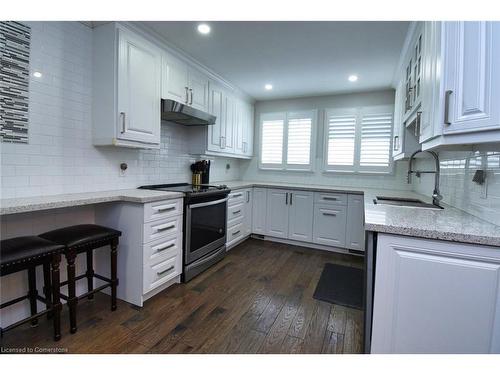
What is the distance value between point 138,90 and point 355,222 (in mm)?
3017

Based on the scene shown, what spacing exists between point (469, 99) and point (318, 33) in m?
1.62

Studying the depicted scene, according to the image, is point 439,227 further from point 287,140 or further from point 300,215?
point 287,140

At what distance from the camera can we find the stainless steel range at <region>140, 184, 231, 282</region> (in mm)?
2559

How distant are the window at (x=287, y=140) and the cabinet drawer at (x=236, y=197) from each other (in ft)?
3.74

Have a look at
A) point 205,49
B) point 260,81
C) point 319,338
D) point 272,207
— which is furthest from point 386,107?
point 319,338

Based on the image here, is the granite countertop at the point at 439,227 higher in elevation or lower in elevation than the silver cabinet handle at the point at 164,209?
higher

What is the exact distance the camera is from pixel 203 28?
7.69 ft

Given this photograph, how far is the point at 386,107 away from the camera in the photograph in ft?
12.5

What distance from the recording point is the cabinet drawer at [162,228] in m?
2.14

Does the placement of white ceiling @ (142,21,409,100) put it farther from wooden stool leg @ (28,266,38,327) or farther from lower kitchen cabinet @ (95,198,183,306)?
wooden stool leg @ (28,266,38,327)

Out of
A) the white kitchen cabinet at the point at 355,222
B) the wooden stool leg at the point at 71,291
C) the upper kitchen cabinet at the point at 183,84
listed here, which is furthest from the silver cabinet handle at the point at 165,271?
the white kitchen cabinet at the point at 355,222

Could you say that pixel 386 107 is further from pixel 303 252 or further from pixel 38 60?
pixel 38 60

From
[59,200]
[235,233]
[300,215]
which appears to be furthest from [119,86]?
[300,215]

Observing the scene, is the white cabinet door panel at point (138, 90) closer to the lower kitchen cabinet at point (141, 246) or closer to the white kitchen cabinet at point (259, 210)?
the lower kitchen cabinet at point (141, 246)
